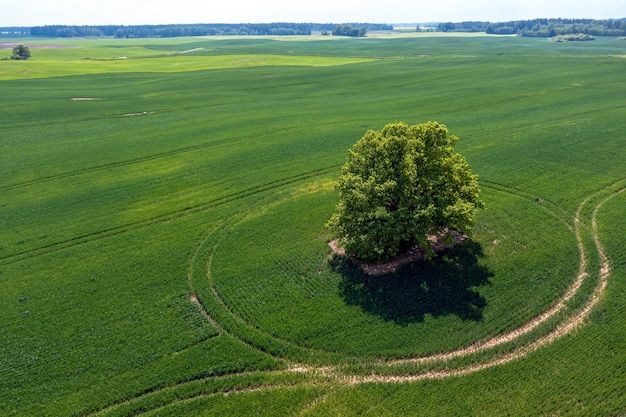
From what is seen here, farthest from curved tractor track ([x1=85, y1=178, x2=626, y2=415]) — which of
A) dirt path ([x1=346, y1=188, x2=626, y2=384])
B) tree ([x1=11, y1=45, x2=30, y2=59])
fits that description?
tree ([x1=11, y1=45, x2=30, y2=59])

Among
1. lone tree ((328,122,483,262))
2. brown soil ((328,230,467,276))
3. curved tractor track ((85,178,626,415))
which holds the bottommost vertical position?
curved tractor track ((85,178,626,415))

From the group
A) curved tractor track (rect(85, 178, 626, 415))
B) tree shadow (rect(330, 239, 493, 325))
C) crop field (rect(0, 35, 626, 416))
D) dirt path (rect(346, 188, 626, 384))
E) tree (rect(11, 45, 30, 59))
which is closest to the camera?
curved tractor track (rect(85, 178, 626, 415))

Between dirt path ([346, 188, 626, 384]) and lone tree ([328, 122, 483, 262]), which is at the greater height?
lone tree ([328, 122, 483, 262])

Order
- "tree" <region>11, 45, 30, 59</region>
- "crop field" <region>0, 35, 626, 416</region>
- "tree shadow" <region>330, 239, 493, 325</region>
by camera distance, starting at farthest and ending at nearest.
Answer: "tree" <region>11, 45, 30, 59</region>
"tree shadow" <region>330, 239, 493, 325</region>
"crop field" <region>0, 35, 626, 416</region>

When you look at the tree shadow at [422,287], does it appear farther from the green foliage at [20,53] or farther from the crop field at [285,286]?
the green foliage at [20,53]

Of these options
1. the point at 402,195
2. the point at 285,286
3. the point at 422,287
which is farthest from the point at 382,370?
the point at 402,195

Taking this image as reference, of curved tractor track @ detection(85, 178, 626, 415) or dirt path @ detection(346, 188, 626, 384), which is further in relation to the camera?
dirt path @ detection(346, 188, 626, 384)

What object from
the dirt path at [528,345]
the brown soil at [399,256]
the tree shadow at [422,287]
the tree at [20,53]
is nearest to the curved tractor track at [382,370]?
the dirt path at [528,345]

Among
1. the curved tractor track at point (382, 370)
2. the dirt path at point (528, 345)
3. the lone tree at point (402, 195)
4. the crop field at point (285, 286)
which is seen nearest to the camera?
the curved tractor track at point (382, 370)

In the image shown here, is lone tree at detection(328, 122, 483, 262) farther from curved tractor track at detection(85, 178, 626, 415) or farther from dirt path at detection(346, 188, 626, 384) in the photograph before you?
curved tractor track at detection(85, 178, 626, 415)
